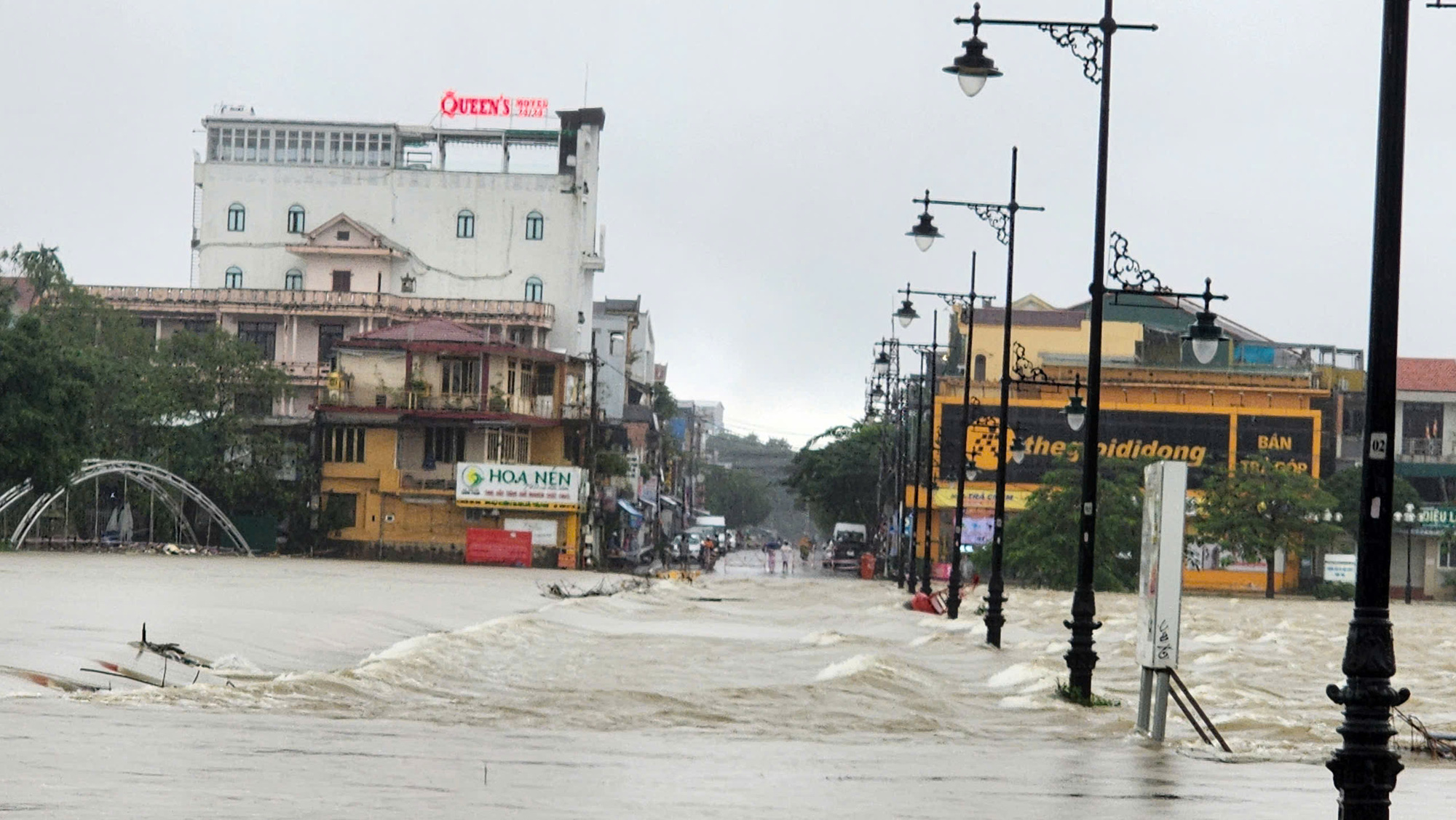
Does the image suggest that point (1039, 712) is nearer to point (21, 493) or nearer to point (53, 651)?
point (53, 651)

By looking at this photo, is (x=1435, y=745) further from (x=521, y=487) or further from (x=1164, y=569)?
(x=521, y=487)

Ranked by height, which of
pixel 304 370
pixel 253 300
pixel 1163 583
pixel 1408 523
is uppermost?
pixel 253 300

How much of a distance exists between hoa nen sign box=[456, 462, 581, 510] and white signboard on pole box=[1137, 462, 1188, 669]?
67.7 m

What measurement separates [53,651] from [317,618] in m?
13.2

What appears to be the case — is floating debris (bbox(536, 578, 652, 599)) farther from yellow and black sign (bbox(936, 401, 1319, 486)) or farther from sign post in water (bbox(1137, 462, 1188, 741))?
sign post in water (bbox(1137, 462, 1188, 741))

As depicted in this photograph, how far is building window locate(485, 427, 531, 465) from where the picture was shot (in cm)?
8769

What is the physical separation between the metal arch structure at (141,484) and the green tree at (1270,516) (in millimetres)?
40903

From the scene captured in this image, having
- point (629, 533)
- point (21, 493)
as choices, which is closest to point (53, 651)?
point (21, 493)

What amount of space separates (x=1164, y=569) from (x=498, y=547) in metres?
69.8

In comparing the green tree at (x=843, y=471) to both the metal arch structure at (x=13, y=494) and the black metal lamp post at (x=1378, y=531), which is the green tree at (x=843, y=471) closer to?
the metal arch structure at (x=13, y=494)

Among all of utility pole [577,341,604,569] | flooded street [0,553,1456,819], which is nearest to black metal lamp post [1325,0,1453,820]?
flooded street [0,553,1456,819]

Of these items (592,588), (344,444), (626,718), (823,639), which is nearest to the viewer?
(626,718)

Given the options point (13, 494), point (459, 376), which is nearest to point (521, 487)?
point (459, 376)

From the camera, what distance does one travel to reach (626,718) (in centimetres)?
2028
